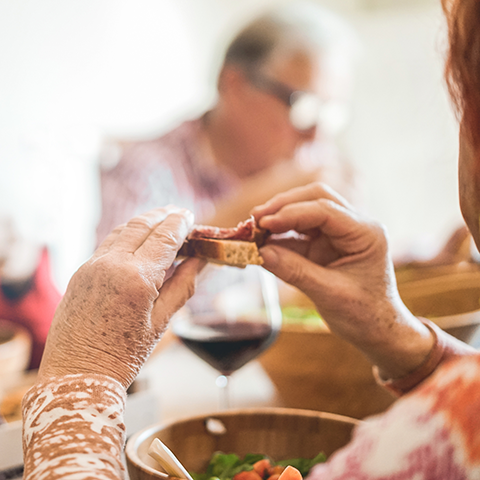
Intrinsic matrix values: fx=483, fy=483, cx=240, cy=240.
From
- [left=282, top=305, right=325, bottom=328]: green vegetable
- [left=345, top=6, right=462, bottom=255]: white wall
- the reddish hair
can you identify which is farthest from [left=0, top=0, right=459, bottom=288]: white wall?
the reddish hair

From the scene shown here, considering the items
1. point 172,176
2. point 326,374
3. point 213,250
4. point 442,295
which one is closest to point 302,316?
point 326,374

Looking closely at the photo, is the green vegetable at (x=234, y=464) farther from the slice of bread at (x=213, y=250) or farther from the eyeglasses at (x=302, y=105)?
the eyeglasses at (x=302, y=105)

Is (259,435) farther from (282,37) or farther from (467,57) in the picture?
(282,37)

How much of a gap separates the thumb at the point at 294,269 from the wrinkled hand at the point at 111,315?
0.17 m

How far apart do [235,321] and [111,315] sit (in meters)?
0.30

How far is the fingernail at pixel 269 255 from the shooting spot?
0.60 m

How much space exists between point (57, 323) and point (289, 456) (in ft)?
0.96

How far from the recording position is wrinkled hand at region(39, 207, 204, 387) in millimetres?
428

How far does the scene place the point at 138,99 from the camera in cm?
286

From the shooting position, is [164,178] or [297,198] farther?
[164,178]

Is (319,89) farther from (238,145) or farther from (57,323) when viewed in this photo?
(57,323)

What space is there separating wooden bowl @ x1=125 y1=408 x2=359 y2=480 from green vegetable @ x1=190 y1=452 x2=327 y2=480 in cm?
2

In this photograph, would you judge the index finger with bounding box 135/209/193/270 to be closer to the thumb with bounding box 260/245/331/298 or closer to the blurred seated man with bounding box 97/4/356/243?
the thumb with bounding box 260/245/331/298

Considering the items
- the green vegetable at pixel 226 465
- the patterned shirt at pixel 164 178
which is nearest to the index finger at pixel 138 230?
the green vegetable at pixel 226 465
